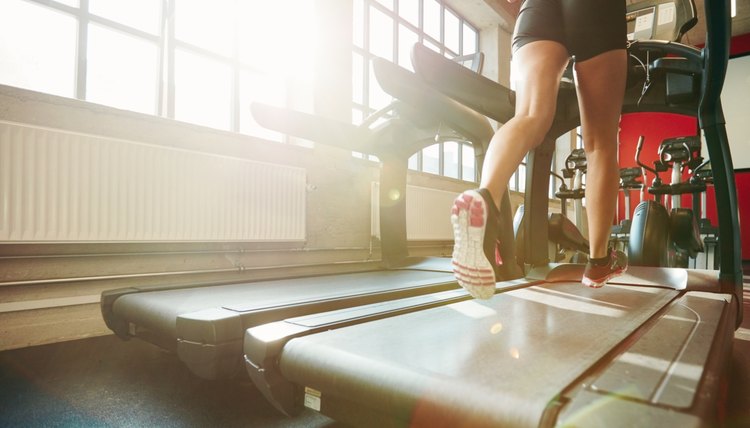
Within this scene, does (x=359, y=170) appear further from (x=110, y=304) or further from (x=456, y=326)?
(x=456, y=326)

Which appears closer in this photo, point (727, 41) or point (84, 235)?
point (727, 41)

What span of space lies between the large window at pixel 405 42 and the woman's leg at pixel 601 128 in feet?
6.77

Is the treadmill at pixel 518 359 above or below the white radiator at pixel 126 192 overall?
below

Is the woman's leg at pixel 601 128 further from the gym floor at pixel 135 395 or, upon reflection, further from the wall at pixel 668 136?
the wall at pixel 668 136

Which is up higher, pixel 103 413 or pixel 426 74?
pixel 426 74

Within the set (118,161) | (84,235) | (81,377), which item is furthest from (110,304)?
(118,161)

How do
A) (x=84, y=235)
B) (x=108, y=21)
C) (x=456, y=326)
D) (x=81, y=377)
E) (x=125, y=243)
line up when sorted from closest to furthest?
(x=456, y=326) → (x=81, y=377) → (x=84, y=235) → (x=125, y=243) → (x=108, y=21)

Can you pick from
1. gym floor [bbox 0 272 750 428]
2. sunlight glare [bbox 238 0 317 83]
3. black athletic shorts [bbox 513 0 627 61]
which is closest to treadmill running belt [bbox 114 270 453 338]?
gym floor [bbox 0 272 750 428]

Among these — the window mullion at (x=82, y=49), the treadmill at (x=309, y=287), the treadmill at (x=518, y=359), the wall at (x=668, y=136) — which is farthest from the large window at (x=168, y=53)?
the wall at (x=668, y=136)

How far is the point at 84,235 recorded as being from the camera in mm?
2039

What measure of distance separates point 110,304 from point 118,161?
0.85 metres

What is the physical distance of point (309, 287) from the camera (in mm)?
1923

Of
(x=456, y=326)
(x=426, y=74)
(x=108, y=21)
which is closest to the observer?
(x=456, y=326)

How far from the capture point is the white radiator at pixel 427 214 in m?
4.26
